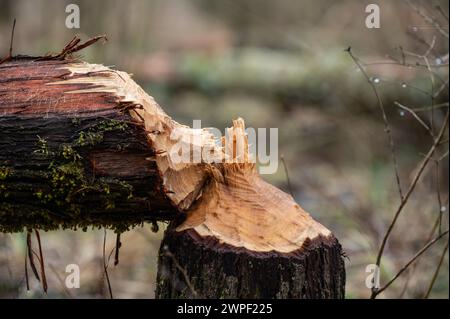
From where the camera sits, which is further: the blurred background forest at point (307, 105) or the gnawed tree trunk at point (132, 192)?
the blurred background forest at point (307, 105)

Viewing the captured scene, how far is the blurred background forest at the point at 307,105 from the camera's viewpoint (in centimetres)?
417

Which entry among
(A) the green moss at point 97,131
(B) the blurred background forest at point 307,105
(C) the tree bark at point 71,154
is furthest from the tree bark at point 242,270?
(B) the blurred background forest at point 307,105

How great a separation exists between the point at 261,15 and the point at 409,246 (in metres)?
6.75

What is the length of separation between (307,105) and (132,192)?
5.24m

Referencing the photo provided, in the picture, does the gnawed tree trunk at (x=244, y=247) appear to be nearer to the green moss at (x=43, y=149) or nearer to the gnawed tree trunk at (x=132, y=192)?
the gnawed tree trunk at (x=132, y=192)

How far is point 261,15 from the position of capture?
33.9ft

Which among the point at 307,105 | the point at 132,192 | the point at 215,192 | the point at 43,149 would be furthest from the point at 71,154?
the point at 307,105

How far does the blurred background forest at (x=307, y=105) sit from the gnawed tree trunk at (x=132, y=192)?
122 centimetres

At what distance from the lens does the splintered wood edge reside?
1992mm

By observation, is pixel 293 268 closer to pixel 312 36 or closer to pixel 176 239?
pixel 176 239

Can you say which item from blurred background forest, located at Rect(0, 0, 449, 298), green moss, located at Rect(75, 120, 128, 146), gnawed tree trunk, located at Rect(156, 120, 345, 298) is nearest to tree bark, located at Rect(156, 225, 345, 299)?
gnawed tree trunk, located at Rect(156, 120, 345, 298)

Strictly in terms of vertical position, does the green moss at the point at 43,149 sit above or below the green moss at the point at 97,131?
below

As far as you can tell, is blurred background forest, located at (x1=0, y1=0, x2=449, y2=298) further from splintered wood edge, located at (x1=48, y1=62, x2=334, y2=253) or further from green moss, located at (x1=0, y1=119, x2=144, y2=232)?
splintered wood edge, located at (x1=48, y1=62, x2=334, y2=253)

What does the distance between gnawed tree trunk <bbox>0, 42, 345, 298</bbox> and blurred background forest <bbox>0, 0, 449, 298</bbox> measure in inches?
48.0
